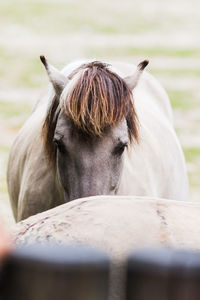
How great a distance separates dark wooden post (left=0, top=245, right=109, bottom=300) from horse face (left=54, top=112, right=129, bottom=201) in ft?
8.39

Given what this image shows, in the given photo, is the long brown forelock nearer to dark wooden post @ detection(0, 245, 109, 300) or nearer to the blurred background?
dark wooden post @ detection(0, 245, 109, 300)

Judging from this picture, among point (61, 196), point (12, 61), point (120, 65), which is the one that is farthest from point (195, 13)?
point (61, 196)

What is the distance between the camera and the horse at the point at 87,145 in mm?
3738

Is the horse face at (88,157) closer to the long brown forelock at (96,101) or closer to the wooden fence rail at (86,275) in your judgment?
the long brown forelock at (96,101)

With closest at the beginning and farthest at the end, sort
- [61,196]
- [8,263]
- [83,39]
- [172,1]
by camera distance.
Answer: [8,263] → [61,196] → [83,39] → [172,1]

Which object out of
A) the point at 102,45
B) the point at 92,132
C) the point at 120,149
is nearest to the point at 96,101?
the point at 92,132

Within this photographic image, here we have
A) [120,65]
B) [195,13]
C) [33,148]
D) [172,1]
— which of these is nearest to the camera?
[33,148]

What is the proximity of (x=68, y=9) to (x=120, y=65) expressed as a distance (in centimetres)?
1834

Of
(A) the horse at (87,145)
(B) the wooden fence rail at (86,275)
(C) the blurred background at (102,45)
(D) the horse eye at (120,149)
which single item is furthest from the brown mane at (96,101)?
(C) the blurred background at (102,45)

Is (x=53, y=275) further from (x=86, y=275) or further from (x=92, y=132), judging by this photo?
(x=92, y=132)

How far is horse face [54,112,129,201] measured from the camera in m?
3.73

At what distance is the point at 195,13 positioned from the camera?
23109 mm

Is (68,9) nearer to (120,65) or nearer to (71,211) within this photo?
(120,65)

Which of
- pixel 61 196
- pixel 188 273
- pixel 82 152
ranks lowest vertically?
pixel 61 196
